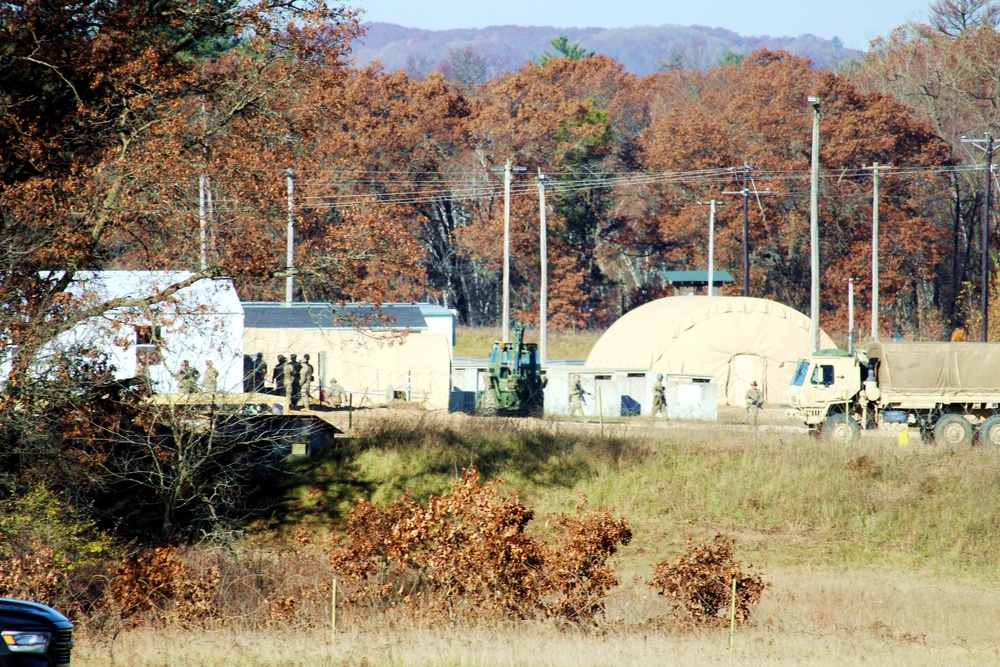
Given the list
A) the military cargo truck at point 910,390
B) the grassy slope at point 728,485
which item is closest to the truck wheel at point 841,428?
the military cargo truck at point 910,390

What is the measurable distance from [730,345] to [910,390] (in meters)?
11.1

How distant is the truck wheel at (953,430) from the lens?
2747 centimetres

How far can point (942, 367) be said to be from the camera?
28.2m

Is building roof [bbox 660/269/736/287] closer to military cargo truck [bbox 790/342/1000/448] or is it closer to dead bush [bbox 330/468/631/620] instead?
military cargo truck [bbox 790/342/1000/448]

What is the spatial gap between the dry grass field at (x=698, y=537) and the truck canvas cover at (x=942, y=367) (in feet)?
9.16

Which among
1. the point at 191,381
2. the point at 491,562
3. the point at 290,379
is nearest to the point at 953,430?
the point at 290,379

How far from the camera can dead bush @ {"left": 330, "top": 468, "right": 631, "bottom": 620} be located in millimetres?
14125

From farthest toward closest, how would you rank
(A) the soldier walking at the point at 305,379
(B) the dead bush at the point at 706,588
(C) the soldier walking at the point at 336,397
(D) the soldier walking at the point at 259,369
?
(C) the soldier walking at the point at 336,397 → (A) the soldier walking at the point at 305,379 → (D) the soldier walking at the point at 259,369 → (B) the dead bush at the point at 706,588

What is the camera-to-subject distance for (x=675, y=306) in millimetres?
41094

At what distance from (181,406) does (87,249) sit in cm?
331

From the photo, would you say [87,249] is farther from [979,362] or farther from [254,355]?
[979,362]

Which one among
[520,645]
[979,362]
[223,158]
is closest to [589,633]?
[520,645]

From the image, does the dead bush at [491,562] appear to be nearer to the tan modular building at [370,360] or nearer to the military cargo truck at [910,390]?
the military cargo truck at [910,390]

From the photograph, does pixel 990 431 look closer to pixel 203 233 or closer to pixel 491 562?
pixel 491 562
